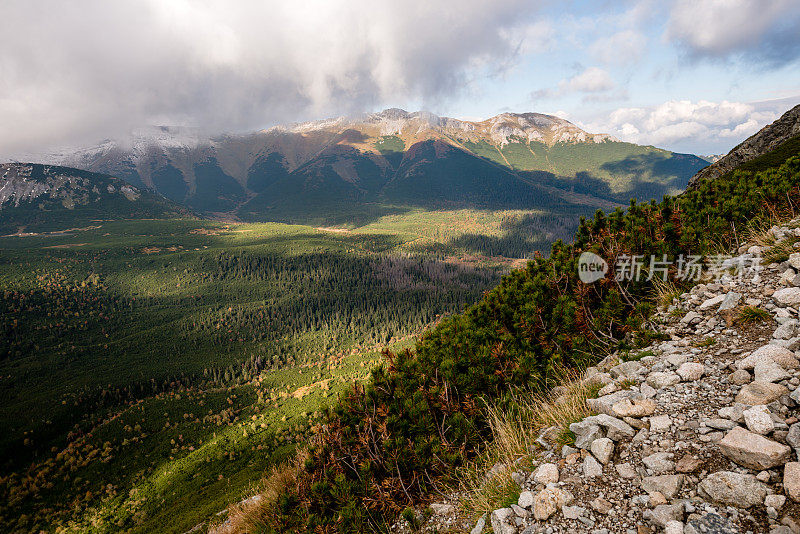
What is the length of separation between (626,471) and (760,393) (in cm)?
170

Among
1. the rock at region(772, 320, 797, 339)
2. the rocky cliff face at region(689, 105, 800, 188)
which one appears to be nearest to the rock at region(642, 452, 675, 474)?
the rock at region(772, 320, 797, 339)

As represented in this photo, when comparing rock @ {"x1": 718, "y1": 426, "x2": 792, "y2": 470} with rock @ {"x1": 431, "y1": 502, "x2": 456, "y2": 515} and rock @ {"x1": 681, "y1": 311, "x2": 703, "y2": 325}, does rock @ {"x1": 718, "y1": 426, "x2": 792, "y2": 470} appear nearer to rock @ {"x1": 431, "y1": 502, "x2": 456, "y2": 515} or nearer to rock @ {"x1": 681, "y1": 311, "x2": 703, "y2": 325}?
rock @ {"x1": 681, "y1": 311, "x2": 703, "y2": 325}

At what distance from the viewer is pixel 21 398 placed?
14550cm

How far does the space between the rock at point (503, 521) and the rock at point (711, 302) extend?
514 cm

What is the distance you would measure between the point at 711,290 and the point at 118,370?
223691 mm

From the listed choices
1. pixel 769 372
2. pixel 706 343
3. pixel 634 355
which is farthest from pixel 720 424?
pixel 634 355

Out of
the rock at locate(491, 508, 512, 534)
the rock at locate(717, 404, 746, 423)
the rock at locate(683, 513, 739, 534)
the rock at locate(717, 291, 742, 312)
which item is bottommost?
the rock at locate(491, 508, 512, 534)

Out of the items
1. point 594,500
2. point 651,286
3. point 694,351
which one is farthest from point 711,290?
point 594,500

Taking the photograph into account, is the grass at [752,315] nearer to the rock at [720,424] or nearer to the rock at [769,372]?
the rock at [769,372]

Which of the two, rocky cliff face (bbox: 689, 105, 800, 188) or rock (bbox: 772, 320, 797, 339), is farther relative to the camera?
rocky cliff face (bbox: 689, 105, 800, 188)

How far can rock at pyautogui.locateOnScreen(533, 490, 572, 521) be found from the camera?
141 inches

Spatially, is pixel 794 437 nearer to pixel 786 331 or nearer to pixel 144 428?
pixel 786 331

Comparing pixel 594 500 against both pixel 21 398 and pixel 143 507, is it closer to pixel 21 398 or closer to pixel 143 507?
pixel 143 507

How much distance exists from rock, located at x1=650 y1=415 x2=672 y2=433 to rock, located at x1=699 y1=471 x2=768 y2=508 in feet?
2.67
